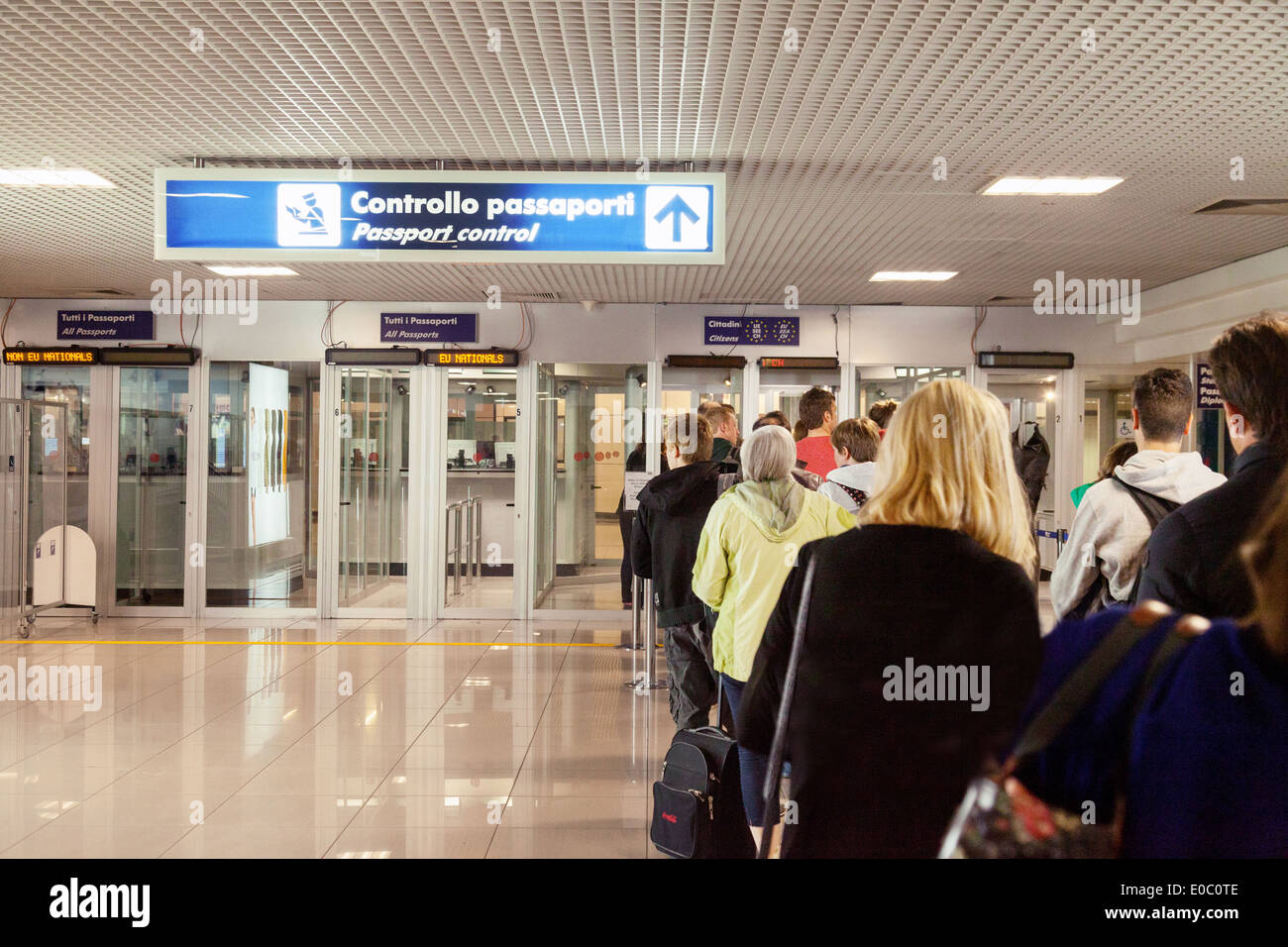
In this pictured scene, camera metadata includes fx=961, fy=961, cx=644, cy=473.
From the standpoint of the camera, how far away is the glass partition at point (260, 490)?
894 cm

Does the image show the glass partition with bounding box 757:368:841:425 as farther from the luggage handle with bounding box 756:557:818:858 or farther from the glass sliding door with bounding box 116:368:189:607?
the luggage handle with bounding box 756:557:818:858

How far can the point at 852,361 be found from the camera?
29.0 feet

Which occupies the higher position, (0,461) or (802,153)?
(802,153)

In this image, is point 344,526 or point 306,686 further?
point 344,526

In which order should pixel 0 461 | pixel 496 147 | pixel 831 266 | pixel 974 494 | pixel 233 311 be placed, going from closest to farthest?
pixel 974 494
pixel 496 147
pixel 831 266
pixel 0 461
pixel 233 311

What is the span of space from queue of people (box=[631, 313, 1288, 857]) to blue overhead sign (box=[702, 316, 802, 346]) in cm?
718

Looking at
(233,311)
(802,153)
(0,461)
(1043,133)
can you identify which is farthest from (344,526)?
(1043,133)

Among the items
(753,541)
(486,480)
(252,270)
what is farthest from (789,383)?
(753,541)

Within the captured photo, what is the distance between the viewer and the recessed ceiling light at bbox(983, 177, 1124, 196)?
4680 mm

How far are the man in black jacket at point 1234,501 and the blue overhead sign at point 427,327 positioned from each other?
24.9ft

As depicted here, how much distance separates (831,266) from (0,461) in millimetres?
7027
